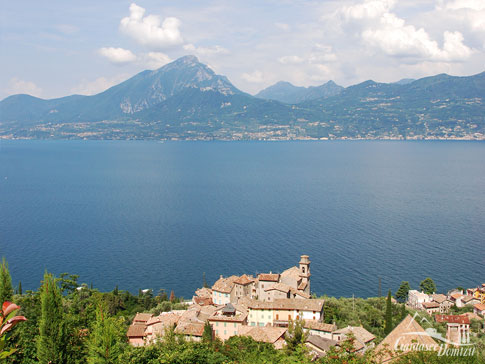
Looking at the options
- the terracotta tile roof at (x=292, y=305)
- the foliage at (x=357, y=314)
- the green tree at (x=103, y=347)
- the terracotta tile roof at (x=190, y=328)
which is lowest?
the foliage at (x=357, y=314)

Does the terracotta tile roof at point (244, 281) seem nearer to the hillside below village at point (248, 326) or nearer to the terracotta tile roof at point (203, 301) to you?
the hillside below village at point (248, 326)

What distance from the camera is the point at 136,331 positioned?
125 ft

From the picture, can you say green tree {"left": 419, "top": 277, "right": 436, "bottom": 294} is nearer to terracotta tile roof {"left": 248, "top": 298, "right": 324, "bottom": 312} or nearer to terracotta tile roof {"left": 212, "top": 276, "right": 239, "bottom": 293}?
terracotta tile roof {"left": 248, "top": 298, "right": 324, "bottom": 312}

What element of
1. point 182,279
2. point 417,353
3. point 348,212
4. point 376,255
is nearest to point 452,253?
point 376,255

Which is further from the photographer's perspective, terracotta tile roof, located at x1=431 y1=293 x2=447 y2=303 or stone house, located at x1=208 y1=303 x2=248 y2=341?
terracotta tile roof, located at x1=431 y1=293 x2=447 y2=303

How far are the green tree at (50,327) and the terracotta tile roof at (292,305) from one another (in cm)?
2797

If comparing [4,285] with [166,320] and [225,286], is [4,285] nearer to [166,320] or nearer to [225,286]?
[166,320]

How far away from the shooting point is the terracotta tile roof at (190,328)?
3478 cm

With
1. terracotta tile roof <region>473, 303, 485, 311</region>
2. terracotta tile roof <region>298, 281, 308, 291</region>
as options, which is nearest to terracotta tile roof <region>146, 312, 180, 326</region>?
terracotta tile roof <region>298, 281, 308, 291</region>

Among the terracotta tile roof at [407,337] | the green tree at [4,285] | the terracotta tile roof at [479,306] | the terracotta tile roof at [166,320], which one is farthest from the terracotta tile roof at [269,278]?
the green tree at [4,285]

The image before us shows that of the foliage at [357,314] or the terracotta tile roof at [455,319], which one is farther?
the terracotta tile roof at [455,319]

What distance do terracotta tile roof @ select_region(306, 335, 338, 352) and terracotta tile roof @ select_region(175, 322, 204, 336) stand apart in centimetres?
910

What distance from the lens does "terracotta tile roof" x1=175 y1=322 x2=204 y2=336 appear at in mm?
34781

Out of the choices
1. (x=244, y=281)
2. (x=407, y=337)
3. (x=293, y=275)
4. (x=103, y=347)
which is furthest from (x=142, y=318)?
(x=407, y=337)
